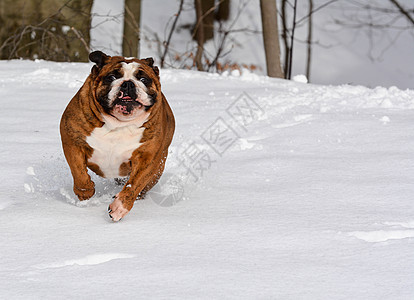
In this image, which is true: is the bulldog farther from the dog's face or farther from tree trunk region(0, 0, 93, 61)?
tree trunk region(0, 0, 93, 61)

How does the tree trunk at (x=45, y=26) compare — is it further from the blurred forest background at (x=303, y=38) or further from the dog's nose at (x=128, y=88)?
the dog's nose at (x=128, y=88)

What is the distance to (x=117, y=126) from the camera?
10.3 ft

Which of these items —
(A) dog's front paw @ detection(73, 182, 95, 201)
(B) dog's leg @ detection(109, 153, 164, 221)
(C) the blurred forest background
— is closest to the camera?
(B) dog's leg @ detection(109, 153, 164, 221)

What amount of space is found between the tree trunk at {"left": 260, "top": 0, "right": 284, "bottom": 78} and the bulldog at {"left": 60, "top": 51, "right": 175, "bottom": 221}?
4.76 metres

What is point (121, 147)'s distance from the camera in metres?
3.19

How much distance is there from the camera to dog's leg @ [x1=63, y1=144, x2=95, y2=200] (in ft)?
10.6

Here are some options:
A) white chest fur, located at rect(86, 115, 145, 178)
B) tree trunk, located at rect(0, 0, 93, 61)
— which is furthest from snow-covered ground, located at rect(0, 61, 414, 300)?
tree trunk, located at rect(0, 0, 93, 61)

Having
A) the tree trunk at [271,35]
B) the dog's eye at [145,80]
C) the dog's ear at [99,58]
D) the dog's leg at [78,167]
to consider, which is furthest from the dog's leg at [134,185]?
the tree trunk at [271,35]

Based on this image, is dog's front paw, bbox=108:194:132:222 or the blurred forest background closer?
dog's front paw, bbox=108:194:132:222

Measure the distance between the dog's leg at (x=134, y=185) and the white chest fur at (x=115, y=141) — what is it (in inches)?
3.1

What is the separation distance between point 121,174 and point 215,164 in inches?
36.7

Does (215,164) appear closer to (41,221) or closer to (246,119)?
(246,119)

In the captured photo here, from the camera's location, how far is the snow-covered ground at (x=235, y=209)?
2381 millimetres

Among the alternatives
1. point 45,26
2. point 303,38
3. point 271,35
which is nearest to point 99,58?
point 271,35
